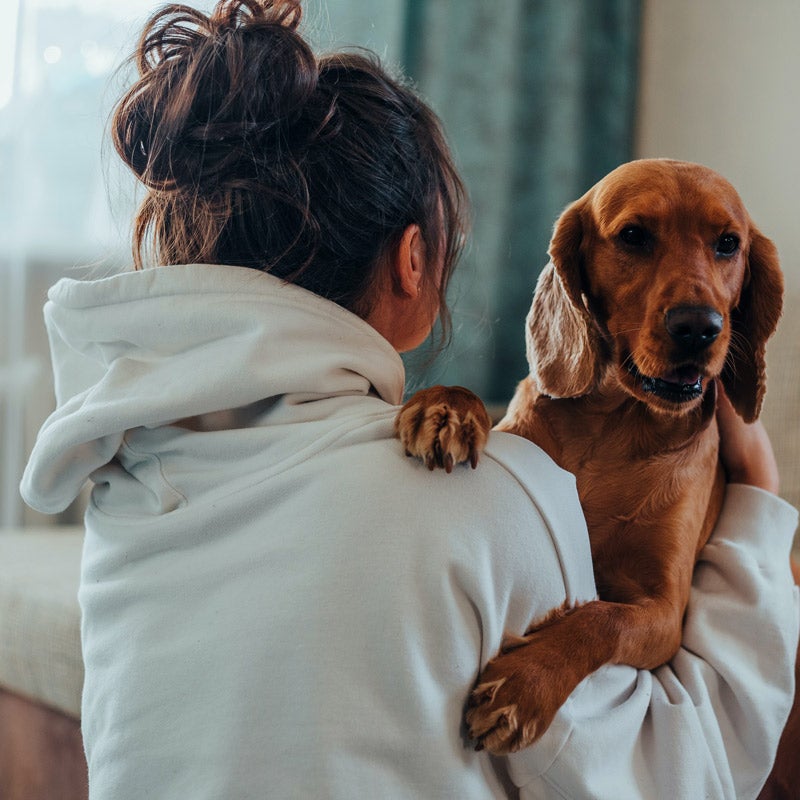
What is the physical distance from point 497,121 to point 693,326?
2.03 m

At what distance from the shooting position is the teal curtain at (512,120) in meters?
2.88

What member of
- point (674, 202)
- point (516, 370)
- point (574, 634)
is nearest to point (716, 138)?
point (516, 370)

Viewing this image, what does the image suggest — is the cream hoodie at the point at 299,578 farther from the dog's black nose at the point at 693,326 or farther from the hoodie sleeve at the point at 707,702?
the dog's black nose at the point at 693,326

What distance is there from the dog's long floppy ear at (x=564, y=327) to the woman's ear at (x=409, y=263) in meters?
0.31

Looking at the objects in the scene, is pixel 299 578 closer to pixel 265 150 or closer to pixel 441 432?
pixel 441 432

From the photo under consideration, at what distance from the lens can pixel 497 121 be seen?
295 centimetres

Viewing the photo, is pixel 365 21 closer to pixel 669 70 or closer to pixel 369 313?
pixel 669 70

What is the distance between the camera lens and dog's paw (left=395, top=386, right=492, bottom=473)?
770mm

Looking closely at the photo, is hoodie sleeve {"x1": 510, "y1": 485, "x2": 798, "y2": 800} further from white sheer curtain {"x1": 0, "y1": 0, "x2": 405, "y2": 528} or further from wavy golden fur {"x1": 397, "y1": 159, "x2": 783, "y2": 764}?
white sheer curtain {"x1": 0, "y1": 0, "x2": 405, "y2": 528}

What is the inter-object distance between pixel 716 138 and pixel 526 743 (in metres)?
2.61

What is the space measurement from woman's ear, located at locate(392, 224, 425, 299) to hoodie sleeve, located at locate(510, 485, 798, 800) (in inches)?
16.6

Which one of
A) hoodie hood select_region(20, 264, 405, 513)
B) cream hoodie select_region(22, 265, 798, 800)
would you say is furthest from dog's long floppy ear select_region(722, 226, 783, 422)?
hoodie hood select_region(20, 264, 405, 513)

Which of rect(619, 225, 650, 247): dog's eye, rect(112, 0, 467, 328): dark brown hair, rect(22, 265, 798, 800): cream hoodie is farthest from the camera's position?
rect(619, 225, 650, 247): dog's eye

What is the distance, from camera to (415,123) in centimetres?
100
